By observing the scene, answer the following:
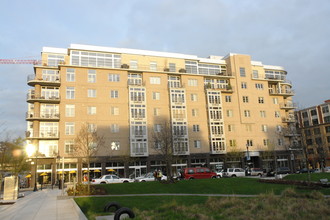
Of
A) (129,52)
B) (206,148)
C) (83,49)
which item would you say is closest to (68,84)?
(83,49)

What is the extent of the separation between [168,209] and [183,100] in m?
42.8

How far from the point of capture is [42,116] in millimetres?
48125

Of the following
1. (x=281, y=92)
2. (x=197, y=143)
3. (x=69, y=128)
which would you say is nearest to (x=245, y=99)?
(x=281, y=92)

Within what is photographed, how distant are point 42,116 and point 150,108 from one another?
1805cm

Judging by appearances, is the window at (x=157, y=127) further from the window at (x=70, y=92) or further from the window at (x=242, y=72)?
the window at (x=242, y=72)

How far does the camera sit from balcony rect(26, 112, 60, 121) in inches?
1877

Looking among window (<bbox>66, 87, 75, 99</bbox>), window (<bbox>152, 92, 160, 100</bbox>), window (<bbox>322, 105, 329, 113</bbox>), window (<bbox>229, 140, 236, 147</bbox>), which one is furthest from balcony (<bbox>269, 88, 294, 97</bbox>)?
window (<bbox>66, 87, 75, 99</bbox>)

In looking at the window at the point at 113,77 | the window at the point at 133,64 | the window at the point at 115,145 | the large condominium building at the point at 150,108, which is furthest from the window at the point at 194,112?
the window at the point at 115,145

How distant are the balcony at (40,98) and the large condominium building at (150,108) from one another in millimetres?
156

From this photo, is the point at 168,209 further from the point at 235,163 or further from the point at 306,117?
the point at 306,117

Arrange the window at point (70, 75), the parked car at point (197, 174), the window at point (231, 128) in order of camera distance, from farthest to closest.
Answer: the window at point (231, 128)
the window at point (70, 75)
the parked car at point (197, 174)

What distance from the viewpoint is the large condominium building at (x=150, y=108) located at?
159 feet

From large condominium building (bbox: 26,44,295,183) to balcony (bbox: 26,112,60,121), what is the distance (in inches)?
6.0

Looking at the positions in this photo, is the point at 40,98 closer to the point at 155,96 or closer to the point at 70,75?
the point at 70,75
